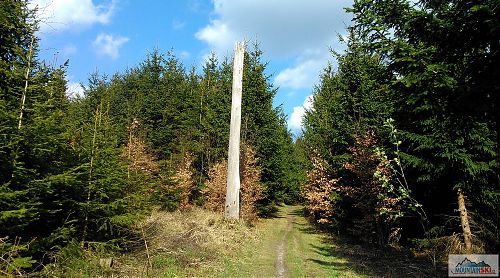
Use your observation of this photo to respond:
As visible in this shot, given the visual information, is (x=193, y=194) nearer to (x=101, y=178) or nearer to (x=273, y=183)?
(x=273, y=183)

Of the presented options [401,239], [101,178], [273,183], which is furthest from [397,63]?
[273,183]

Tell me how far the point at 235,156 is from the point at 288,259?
6793 millimetres

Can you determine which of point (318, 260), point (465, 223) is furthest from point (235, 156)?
point (465, 223)

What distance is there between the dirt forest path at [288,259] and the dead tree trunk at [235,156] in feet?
6.99

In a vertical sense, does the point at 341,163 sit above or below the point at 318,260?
above

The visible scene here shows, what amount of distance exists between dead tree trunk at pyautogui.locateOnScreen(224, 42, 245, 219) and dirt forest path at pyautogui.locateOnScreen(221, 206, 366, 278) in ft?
6.99

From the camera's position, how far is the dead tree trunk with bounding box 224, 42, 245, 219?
18766 mm

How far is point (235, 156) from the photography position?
19.0 meters

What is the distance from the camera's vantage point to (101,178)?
9.93m

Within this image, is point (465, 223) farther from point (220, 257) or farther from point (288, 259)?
point (220, 257)

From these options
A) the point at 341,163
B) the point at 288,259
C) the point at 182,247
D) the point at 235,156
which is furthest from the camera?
the point at 341,163

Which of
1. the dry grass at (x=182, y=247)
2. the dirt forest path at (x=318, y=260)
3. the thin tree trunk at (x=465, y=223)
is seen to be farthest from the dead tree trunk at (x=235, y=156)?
the thin tree trunk at (x=465, y=223)

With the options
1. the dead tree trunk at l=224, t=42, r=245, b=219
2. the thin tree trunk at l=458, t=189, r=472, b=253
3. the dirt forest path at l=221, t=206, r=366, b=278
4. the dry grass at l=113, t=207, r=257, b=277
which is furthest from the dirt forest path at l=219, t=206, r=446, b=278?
the dead tree trunk at l=224, t=42, r=245, b=219

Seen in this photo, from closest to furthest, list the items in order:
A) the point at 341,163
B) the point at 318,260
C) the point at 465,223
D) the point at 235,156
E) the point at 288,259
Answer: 1. the point at 465,223
2. the point at 288,259
3. the point at 318,260
4. the point at 235,156
5. the point at 341,163
